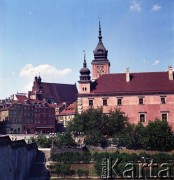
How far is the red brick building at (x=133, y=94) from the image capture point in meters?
59.6

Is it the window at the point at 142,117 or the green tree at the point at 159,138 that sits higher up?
the window at the point at 142,117

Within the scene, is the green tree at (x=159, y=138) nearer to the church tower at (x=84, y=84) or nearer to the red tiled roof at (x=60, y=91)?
the church tower at (x=84, y=84)

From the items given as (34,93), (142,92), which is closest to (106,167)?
(142,92)

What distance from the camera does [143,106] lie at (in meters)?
60.2

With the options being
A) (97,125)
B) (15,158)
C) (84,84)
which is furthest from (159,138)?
(15,158)

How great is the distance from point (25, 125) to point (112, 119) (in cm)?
2657

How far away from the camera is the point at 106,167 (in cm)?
4500

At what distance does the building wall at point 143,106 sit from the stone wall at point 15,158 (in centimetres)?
1593

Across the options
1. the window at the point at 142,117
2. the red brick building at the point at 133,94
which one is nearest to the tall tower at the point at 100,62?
the red brick building at the point at 133,94

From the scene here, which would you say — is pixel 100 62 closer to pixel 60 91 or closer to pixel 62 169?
pixel 60 91

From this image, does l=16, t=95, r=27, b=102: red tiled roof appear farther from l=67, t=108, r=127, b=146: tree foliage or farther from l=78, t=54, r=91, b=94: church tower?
l=67, t=108, r=127, b=146: tree foliage

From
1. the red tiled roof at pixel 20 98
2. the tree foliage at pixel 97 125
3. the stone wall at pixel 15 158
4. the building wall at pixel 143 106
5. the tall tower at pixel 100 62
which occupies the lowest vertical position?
the stone wall at pixel 15 158

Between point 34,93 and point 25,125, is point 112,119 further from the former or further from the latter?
point 34,93

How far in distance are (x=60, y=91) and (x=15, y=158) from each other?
61.6m
